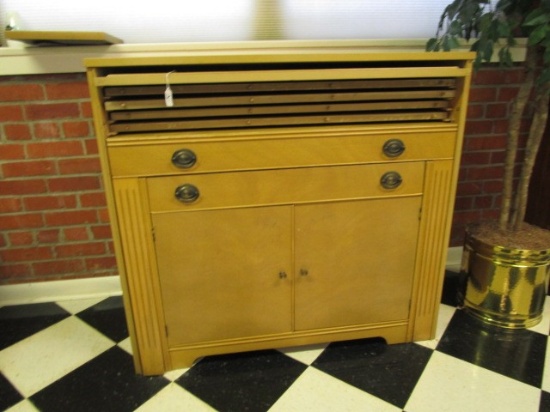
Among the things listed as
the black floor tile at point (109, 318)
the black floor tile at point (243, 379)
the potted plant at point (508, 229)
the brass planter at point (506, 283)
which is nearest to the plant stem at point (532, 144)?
the potted plant at point (508, 229)

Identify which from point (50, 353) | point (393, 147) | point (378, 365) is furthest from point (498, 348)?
point (50, 353)

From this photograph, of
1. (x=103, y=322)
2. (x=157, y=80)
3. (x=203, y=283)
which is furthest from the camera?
(x=103, y=322)

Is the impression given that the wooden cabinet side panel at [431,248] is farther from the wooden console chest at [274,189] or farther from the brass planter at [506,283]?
the brass planter at [506,283]

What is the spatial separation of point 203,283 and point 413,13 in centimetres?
139

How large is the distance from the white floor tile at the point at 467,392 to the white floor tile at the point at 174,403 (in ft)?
2.05

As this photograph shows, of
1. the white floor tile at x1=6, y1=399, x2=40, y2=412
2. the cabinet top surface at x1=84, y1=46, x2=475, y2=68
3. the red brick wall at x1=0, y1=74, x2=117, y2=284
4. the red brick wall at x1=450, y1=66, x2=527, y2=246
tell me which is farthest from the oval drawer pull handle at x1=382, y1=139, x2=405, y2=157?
the white floor tile at x1=6, y1=399, x2=40, y2=412

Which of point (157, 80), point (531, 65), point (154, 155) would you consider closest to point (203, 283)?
point (154, 155)

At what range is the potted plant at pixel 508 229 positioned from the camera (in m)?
1.26

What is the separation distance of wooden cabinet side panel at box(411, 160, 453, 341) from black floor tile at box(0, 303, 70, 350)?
4.62 feet

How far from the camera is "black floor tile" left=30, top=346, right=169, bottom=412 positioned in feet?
3.74

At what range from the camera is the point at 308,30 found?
5.12ft

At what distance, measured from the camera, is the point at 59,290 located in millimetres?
1681

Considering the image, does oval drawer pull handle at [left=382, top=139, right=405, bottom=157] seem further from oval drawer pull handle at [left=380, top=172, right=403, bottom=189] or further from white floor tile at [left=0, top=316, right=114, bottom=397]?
white floor tile at [left=0, top=316, right=114, bottom=397]

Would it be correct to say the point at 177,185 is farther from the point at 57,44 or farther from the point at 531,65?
the point at 531,65
